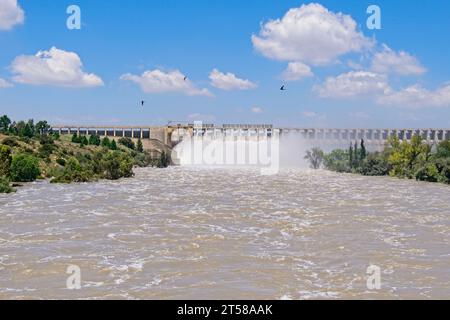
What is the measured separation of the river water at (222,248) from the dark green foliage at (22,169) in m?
21.3

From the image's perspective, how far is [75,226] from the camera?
116ft

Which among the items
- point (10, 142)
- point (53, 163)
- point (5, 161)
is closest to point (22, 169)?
point (5, 161)

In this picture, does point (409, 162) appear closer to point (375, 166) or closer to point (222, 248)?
point (375, 166)

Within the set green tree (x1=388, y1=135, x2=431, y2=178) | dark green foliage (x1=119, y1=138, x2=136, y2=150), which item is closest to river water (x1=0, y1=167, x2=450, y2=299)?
green tree (x1=388, y1=135, x2=431, y2=178)

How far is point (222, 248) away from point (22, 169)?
2045 inches

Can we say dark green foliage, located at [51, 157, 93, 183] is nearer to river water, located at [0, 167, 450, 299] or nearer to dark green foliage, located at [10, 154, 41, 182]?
dark green foliage, located at [10, 154, 41, 182]

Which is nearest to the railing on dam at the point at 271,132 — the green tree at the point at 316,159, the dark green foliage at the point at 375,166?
the green tree at the point at 316,159

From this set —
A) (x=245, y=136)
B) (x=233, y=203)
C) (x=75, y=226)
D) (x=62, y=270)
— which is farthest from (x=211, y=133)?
(x=62, y=270)

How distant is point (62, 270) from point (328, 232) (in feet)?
55.6

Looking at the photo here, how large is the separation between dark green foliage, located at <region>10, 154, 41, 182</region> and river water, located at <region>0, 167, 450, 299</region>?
69.9ft

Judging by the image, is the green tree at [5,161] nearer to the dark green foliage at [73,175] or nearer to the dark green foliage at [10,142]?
the dark green foliage at [73,175]

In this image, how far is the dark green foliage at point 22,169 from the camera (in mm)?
72000

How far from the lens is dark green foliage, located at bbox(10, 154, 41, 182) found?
7200 centimetres
